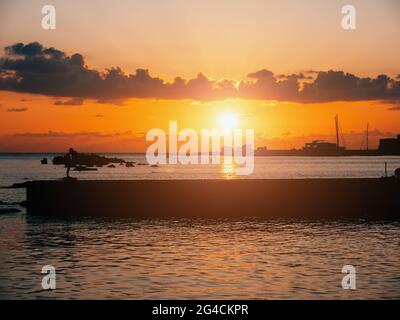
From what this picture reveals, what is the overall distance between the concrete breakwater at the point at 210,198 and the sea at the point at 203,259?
26.2 ft

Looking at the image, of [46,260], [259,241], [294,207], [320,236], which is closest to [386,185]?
[294,207]

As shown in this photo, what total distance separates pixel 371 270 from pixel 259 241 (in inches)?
386

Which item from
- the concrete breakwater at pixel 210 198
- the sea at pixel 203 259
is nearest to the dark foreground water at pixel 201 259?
the sea at pixel 203 259

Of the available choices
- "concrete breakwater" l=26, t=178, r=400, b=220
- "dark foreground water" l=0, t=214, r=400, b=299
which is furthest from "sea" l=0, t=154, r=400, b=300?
"concrete breakwater" l=26, t=178, r=400, b=220

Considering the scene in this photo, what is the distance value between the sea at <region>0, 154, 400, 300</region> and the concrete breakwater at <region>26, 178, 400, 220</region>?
799 centimetres

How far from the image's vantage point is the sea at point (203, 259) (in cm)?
1967

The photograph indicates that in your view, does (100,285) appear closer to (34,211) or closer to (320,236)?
(320,236)

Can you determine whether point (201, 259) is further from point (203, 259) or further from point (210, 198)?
point (210, 198)

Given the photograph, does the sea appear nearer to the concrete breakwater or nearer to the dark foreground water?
the dark foreground water

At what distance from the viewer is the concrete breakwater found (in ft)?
168

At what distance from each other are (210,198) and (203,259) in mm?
25502

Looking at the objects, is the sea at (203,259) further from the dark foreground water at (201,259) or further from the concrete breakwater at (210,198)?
the concrete breakwater at (210,198)

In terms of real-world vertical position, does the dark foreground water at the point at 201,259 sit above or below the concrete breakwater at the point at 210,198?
below
